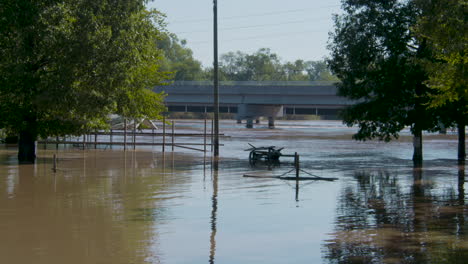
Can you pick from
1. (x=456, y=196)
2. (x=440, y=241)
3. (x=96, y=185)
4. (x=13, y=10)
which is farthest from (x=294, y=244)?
(x=13, y=10)

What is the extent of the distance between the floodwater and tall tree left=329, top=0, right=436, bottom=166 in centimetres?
670

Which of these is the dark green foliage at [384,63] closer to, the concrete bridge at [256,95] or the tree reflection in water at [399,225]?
the tree reflection in water at [399,225]

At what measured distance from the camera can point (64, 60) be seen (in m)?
26.6

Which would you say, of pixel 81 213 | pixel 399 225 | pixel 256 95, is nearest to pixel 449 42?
pixel 399 225

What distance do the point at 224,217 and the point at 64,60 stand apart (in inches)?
547

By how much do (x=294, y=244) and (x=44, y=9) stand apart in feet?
59.5

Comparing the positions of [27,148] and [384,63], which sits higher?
[384,63]

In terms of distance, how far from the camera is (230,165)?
3192 centimetres

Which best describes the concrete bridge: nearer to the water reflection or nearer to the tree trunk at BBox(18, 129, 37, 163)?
the tree trunk at BBox(18, 129, 37, 163)

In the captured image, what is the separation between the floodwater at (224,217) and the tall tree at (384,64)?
22.0ft

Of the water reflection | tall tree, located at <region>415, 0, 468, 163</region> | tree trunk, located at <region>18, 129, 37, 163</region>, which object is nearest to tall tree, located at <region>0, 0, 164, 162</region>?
tree trunk, located at <region>18, 129, 37, 163</region>

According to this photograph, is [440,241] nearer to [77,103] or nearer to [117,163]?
[77,103]

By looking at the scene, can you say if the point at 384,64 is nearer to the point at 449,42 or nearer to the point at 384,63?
the point at 384,63

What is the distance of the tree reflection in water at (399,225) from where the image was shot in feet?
37.9
